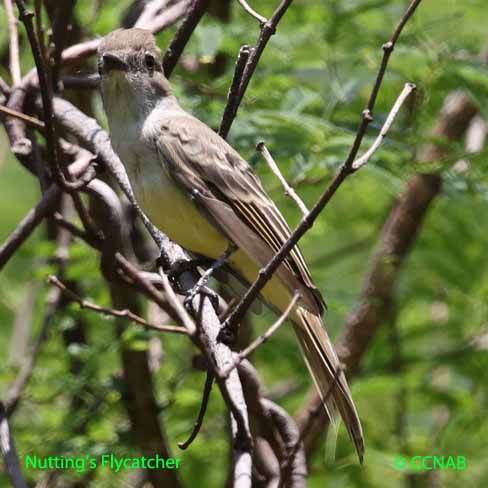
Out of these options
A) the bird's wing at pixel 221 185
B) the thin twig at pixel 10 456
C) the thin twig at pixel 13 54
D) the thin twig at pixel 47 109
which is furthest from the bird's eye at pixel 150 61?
the thin twig at pixel 10 456

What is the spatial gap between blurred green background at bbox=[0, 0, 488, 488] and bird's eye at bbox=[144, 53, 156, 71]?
0.57 meters

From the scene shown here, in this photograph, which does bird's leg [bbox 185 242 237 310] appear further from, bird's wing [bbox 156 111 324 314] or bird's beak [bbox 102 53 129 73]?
bird's beak [bbox 102 53 129 73]

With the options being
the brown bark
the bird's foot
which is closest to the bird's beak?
the bird's foot

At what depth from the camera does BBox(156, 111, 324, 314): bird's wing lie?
151 inches

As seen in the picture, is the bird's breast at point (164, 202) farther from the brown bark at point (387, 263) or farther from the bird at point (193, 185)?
the brown bark at point (387, 263)

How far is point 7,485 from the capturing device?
5102mm

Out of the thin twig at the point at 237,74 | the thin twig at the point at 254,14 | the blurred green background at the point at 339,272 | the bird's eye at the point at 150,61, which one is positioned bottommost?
the blurred green background at the point at 339,272

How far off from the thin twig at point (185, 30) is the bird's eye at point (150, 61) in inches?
3.5

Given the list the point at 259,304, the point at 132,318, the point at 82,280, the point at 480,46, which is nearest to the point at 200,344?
the point at 132,318

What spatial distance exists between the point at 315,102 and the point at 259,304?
1.47 meters

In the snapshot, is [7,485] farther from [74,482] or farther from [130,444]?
[130,444]

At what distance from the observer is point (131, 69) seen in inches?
166

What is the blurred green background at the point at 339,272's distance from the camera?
484 centimetres

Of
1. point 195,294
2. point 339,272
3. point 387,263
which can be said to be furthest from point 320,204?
point 339,272
